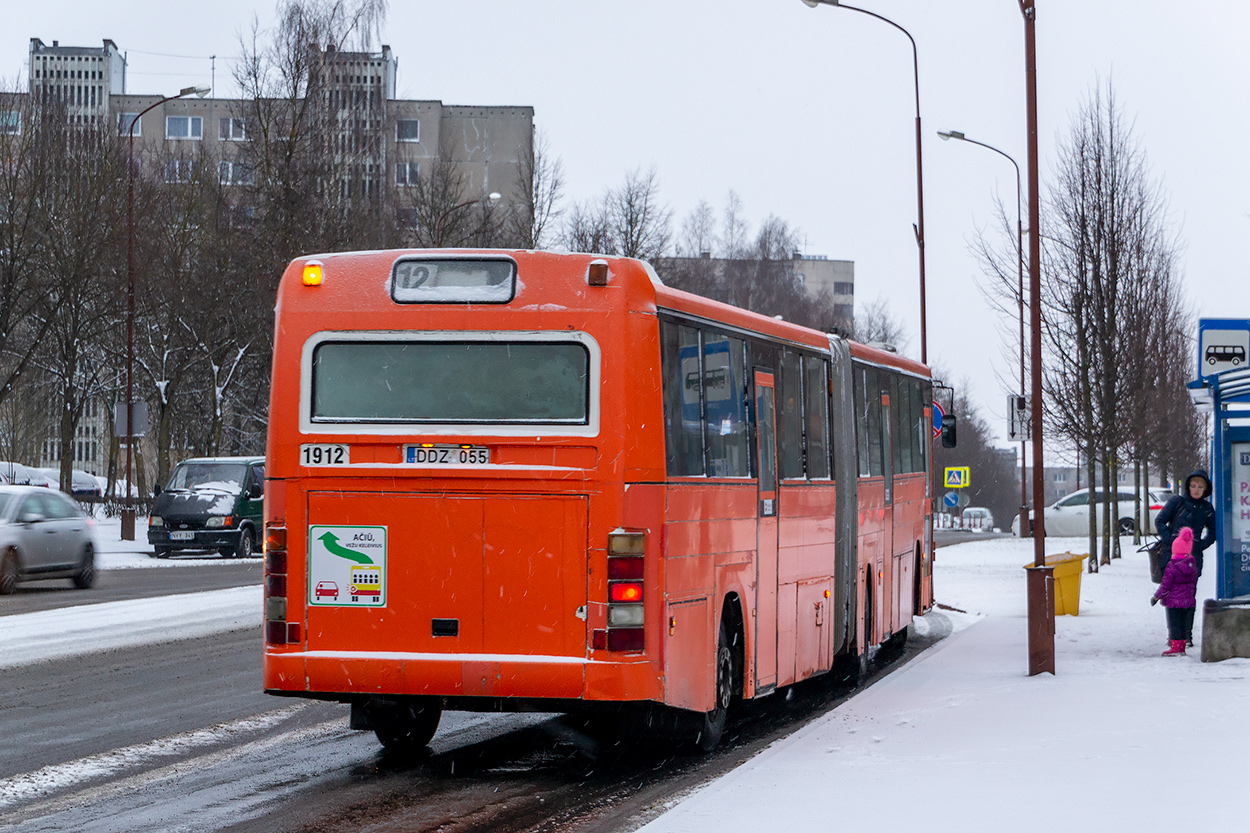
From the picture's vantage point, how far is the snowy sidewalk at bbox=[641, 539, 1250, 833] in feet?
25.1

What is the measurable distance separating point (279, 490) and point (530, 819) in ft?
8.29

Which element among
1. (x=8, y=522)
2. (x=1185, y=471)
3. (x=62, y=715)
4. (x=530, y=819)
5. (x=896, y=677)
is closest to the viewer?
(x=530, y=819)

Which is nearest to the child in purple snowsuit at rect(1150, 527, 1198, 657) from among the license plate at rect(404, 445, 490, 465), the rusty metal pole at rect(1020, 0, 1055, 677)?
the rusty metal pole at rect(1020, 0, 1055, 677)

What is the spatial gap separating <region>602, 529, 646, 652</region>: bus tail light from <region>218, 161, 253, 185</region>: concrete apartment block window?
39856 mm

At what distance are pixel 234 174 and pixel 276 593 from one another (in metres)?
45.7

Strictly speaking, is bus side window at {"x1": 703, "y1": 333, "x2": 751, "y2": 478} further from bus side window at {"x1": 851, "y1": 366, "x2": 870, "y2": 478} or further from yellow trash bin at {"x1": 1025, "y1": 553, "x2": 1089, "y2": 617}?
yellow trash bin at {"x1": 1025, "y1": 553, "x2": 1089, "y2": 617}

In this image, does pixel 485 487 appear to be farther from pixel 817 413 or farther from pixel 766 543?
pixel 817 413

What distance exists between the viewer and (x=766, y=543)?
1163cm

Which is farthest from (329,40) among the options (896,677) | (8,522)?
(896,677)

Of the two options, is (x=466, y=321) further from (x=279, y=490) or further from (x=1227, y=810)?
(x=1227, y=810)

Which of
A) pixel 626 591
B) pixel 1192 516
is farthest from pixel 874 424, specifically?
pixel 626 591

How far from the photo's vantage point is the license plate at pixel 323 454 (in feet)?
31.0

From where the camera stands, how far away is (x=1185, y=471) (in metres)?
55.6

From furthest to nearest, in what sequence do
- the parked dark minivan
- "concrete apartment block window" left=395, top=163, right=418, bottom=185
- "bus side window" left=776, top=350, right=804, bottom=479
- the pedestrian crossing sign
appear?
"concrete apartment block window" left=395, top=163, right=418, bottom=185 < the parked dark minivan < the pedestrian crossing sign < "bus side window" left=776, top=350, right=804, bottom=479
